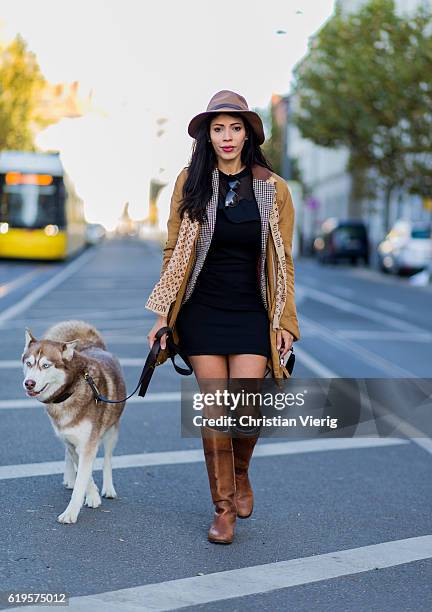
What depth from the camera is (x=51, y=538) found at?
17.4 ft

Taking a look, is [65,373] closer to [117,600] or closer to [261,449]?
[117,600]

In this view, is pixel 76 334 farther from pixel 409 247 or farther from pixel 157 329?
pixel 409 247

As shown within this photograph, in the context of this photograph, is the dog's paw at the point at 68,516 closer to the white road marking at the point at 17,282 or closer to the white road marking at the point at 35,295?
the white road marking at the point at 35,295

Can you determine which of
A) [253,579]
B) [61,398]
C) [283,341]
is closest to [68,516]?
[61,398]

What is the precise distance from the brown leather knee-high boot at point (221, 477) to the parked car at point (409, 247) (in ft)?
103

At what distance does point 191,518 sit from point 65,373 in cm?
98

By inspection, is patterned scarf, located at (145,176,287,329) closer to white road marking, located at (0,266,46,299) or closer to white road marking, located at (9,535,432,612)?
white road marking, located at (9,535,432,612)

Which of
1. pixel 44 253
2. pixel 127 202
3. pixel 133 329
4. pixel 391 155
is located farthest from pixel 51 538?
pixel 127 202

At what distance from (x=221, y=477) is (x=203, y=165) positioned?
1.40 metres

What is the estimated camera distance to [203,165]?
5.34 meters

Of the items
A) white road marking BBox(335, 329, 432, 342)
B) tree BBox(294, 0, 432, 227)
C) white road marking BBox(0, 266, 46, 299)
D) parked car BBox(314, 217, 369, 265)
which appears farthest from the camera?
parked car BBox(314, 217, 369, 265)

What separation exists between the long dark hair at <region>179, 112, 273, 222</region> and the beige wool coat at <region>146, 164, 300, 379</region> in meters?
0.03

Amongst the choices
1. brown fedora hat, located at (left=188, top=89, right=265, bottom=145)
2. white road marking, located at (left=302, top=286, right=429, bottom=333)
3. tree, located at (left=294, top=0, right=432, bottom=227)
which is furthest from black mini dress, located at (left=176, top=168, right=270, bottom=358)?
tree, located at (left=294, top=0, right=432, bottom=227)

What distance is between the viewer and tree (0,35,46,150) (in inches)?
2208
